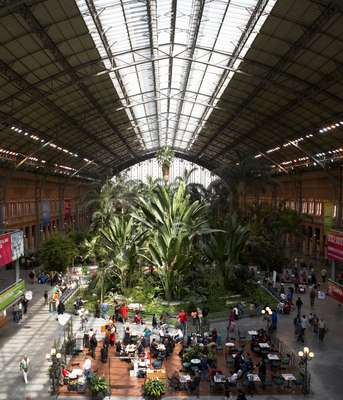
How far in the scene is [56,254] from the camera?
39.0 m

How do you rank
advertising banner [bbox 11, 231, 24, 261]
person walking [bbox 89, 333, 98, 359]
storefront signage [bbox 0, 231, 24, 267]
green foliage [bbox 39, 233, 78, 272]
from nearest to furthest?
storefront signage [bbox 0, 231, 24, 267]
person walking [bbox 89, 333, 98, 359]
advertising banner [bbox 11, 231, 24, 261]
green foliage [bbox 39, 233, 78, 272]

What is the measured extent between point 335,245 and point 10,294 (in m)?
15.3

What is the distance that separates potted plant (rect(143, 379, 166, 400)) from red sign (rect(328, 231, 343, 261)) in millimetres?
10249

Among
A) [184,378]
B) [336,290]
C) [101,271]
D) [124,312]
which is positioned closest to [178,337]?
[124,312]

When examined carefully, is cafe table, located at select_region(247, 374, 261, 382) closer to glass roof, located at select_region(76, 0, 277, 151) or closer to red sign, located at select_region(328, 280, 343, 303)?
red sign, located at select_region(328, 280, 343, 303)

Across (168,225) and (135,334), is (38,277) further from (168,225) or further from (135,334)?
(135,334)

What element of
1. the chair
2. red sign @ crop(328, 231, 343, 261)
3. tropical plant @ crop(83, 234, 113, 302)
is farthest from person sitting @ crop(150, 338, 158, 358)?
red sign @ crop(328, 231, 343, 261)

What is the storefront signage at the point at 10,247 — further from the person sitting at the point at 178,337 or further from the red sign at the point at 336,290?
the red sign at the point at 336,290

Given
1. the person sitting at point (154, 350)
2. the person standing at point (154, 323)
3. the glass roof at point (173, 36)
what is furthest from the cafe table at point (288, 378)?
the glass roof at point (173, 36)

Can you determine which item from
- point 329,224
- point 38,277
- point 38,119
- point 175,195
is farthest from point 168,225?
point 38,119

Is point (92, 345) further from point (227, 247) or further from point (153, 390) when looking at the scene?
point (227, 247)

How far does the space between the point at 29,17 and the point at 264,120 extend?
95.7 ft

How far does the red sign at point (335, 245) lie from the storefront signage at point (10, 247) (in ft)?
48.5

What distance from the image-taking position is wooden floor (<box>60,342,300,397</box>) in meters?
18.7
